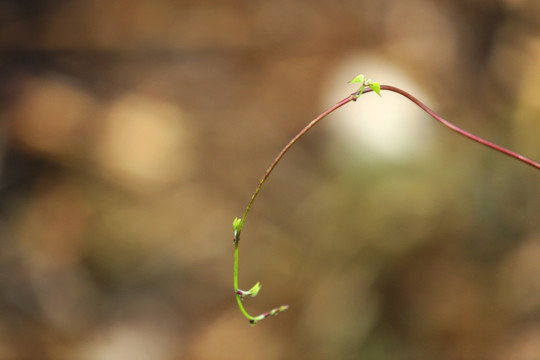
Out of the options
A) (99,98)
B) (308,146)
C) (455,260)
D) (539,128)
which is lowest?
(455,260)

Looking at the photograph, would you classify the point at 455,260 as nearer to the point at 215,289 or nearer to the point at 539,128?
the point at 539,128

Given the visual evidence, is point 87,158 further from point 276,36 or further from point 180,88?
point 276,36

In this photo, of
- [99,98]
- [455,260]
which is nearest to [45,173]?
[99,98]

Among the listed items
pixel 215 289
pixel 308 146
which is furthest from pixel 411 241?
pixel 215 289

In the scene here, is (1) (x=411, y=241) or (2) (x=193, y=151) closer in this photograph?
(1) (x=411, y=241)

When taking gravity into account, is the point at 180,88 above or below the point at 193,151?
above

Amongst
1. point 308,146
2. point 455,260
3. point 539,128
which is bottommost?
point 455,260
